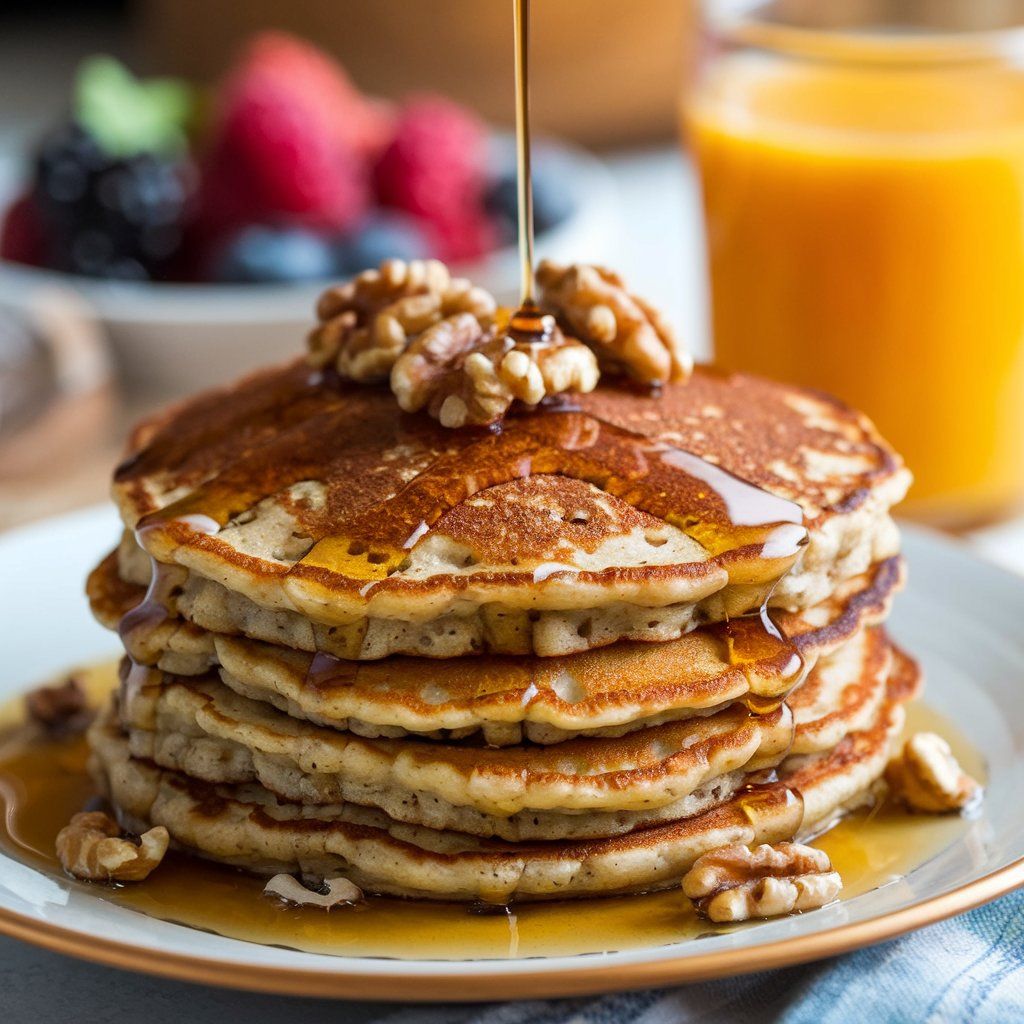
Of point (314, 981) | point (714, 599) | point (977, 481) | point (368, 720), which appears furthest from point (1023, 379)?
point (314, 981)

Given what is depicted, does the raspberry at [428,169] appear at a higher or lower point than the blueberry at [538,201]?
higher

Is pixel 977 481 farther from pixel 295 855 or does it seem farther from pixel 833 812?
pixel 295 855

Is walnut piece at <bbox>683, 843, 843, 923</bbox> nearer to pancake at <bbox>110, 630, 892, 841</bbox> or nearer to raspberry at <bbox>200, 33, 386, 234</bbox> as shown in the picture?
pancake at <bbox>110, 630, 892, 841</bbox>

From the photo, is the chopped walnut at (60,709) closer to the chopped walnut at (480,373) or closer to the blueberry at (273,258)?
the chopped walnut at (480,373)

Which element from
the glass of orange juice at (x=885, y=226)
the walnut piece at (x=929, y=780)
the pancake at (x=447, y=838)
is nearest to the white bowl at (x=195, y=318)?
the glass of orange juice at (x=885, y=226)

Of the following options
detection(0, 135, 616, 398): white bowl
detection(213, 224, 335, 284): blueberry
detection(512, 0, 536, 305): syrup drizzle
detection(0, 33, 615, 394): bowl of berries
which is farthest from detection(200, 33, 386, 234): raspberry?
detection(512, 0, 536, 305): syrup drizzle
